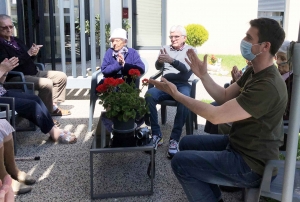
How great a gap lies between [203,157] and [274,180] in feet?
1.38

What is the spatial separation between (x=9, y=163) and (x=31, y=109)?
2.93 feet

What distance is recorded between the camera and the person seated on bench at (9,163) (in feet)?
8.71

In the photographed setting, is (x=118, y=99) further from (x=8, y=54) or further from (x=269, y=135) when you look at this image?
(x=8, y=54)

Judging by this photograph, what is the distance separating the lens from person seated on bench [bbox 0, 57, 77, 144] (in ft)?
11.9

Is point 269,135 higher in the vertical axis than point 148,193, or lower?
higher

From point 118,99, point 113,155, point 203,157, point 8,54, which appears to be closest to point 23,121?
point 8,54

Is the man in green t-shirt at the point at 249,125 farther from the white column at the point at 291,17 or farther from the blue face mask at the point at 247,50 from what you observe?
the white column at the point at 291,17

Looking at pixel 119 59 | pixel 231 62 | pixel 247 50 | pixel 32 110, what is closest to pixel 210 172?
pixel 247 50

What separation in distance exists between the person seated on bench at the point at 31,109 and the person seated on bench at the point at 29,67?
2.18 feet

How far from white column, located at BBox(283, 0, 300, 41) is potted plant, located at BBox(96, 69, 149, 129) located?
419 inches

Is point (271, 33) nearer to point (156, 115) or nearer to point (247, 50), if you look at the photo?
point (247, 50)

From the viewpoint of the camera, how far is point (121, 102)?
2957 millimetres

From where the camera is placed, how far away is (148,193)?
2871mm

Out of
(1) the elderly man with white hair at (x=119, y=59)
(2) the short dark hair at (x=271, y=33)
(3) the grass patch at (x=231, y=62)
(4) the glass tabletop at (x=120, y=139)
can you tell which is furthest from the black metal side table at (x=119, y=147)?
(3) the grass patch at (x=231, y=62)
